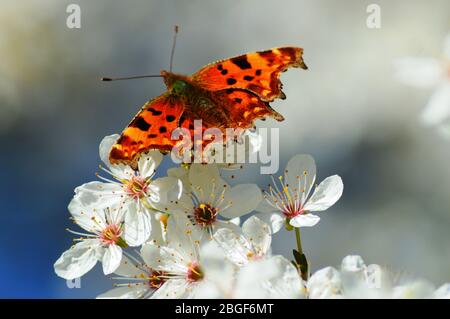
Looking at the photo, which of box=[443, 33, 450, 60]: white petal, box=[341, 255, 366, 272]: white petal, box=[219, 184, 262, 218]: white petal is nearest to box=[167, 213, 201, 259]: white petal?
box=[219, 184, 262, 218]: white petal

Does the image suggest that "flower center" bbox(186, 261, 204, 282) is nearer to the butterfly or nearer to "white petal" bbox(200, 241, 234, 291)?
"white petal" bbox(200, 241, 234, 291)

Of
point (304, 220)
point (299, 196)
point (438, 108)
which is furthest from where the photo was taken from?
point (299, 196)

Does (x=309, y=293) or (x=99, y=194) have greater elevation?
(x=99, y=194)

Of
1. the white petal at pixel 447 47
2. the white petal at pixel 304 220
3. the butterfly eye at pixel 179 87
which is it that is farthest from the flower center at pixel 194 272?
the white petal at pixel 447 47

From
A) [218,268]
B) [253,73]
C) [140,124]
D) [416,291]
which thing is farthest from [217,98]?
[416,291]

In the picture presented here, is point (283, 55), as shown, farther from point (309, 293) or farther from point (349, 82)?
point (349, 82)

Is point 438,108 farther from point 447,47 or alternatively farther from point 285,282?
point 285,282
